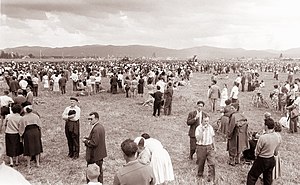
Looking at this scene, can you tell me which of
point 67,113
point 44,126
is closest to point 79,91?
point 44,126

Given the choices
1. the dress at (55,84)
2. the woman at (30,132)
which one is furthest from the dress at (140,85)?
the woman at (30,132)

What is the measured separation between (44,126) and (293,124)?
33.6 ft

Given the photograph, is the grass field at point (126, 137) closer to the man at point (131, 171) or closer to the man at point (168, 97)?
the man at point (168, 97)

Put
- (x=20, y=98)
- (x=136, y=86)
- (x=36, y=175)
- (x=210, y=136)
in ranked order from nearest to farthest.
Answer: (x=210, y=136), (x=36, y=175), (x=20, y=98), (x=136, y=86)

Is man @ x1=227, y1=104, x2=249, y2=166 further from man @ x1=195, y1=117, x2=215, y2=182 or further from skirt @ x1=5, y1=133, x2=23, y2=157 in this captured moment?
skirt @ x1=5, y1=133, x2=23, y2=157

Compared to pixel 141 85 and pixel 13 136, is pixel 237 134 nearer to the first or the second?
pixel 13 136

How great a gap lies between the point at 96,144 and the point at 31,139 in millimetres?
2530

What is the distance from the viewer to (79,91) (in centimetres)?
2347

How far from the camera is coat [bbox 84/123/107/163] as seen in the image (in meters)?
7.02

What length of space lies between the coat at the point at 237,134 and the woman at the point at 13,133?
568cm

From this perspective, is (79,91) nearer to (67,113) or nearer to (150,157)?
(67,113)

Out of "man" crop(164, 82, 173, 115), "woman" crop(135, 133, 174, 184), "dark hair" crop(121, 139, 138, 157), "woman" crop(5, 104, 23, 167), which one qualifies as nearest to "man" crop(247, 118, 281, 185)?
"woman" crop(135, 133, 174, 184)

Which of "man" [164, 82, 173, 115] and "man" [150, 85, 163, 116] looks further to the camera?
"man" [164, 82, 173, 115]

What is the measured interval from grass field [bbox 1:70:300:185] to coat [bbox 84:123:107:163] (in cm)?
131
